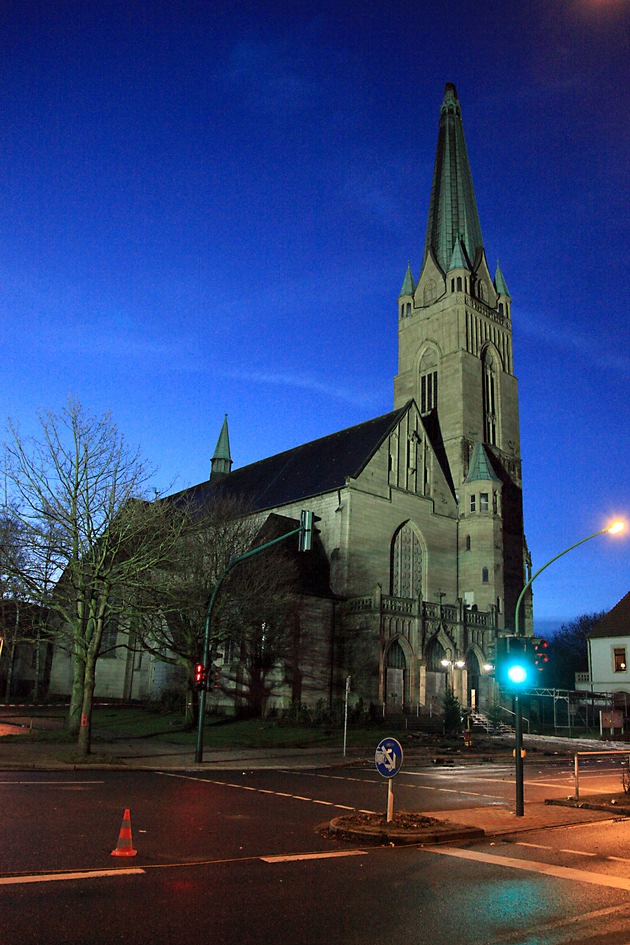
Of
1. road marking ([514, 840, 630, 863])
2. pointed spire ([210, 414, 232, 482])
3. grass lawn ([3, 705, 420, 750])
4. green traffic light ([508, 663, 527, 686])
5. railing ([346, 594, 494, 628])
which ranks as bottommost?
grass lawn ([3, 705, 420, 750])

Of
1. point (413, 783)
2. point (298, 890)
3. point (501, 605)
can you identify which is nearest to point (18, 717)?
point (413, 783)

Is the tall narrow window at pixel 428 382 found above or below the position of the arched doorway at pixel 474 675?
above

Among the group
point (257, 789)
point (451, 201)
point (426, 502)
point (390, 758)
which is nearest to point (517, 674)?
point (390, 758)

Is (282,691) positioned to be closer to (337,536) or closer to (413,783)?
(337,536)

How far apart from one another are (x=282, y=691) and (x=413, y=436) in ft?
63.3

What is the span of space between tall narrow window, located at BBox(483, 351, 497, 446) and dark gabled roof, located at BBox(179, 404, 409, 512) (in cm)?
1030

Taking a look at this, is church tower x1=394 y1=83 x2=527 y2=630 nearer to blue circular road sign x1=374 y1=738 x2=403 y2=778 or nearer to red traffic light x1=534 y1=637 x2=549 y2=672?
red traffic light x1=534 y1=637 x2=549 y2=672

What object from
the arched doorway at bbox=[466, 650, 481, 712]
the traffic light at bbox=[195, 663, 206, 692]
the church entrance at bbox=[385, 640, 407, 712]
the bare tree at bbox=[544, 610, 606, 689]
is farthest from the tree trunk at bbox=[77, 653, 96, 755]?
the bare tree at bbox=[544, 610, 606, 689]

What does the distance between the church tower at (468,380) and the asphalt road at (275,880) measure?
37938mm

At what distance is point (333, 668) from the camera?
133 feet

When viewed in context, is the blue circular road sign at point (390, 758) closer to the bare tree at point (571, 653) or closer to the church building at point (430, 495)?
the church building at point (430, 495)

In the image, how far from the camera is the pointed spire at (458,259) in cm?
5847

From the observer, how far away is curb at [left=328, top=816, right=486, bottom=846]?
9.73 metres

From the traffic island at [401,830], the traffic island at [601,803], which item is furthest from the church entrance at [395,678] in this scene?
the traffic island at [401,830]
